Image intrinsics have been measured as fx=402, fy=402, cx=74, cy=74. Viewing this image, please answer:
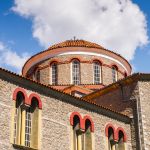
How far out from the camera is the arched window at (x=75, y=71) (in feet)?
98.2

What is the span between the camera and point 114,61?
31438mm

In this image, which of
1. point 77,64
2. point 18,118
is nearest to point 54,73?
point 77,64

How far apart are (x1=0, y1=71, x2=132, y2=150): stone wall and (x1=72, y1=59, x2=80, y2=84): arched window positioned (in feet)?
30.1

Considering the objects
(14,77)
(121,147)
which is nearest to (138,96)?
(121,147)

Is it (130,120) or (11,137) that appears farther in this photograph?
(130,120)

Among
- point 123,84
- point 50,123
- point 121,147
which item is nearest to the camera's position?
point 50,123

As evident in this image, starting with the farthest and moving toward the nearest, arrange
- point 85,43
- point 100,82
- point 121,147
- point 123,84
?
point 85,43, point 100,82, point 123,84, point 121,147

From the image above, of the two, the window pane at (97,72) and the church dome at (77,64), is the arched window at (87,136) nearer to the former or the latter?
the church dome at (77,64)

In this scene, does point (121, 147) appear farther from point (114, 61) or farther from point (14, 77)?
point (114, 61)

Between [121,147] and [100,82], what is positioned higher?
[100,82]

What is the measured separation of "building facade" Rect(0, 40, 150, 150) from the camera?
16.9 meters

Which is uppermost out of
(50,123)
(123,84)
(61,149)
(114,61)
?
(114,61)

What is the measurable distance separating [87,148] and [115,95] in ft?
16.1

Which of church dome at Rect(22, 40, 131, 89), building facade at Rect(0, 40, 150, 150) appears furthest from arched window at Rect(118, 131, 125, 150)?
church dome at Rect(22, 40, 131, 89)
